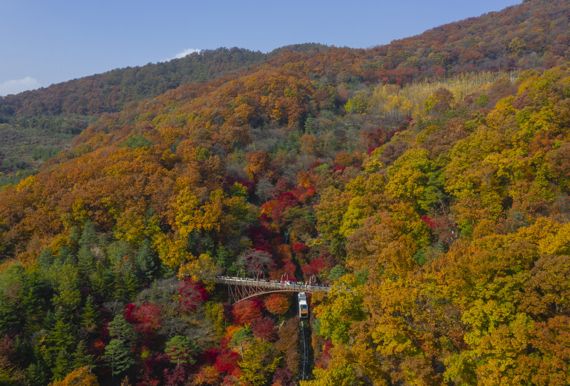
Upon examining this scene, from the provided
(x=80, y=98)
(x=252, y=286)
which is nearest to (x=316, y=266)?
(x=252, y=286)

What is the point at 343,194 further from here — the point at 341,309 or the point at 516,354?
the point at 516,354

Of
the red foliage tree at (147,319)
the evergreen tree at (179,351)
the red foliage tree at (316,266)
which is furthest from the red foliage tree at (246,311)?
the red foliage tree at (316,266)

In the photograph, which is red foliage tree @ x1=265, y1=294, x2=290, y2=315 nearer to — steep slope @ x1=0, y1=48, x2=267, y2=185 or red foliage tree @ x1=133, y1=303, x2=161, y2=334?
red foliage tree @ x1=133, y1=303, x2=161, y2=334

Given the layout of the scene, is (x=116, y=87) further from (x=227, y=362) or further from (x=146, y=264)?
(x=227, y=362)

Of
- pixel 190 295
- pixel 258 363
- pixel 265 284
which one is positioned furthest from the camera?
pixel 265 284

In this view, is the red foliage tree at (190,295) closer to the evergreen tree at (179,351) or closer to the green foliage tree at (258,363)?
the evergreen tree at (179,351)

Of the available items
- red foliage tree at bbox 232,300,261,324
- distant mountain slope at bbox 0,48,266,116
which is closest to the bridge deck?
red foliage tree at bbox 232,300,261,324
